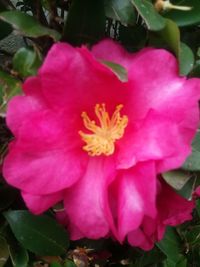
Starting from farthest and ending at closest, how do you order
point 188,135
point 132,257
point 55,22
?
1. point 132,257
2. point 55,22
3. point 188,135

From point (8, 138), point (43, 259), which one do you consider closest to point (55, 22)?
point (8, 138)

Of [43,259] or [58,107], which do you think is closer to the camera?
[58,107]

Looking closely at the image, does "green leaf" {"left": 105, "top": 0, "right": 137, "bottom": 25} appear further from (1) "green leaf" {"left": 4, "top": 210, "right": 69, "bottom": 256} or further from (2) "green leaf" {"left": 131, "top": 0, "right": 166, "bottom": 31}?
(1) "green leaf" {"left": 4, "top": 210, "right": 69, "bottom": 256}

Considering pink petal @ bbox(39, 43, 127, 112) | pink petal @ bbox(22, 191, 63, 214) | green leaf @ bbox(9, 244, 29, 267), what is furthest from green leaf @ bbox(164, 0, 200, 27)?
green leaf @ bbox(9, 244, 29, 267)

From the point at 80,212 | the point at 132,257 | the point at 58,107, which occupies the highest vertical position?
the point at 58,107

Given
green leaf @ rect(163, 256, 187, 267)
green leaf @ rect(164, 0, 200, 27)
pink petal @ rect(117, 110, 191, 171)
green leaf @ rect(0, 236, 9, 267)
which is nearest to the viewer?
pink petal @ rect(117, 110, 191, 171)

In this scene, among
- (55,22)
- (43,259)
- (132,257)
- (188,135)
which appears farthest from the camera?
(132,257)

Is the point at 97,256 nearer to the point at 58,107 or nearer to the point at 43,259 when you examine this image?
the point at 43,259
